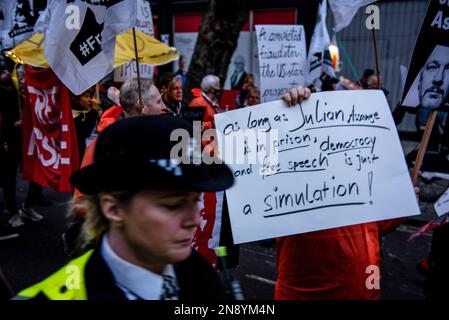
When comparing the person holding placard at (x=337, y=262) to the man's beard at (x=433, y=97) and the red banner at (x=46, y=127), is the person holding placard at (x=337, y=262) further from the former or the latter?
the red banner at (x=46, y=127)

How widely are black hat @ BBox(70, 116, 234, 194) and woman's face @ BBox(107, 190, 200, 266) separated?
0.04 meters

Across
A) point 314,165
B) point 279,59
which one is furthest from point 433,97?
point 279,59

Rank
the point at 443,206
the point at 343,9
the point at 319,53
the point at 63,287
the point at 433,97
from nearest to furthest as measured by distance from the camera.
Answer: the point at 63,287 → the point at 443,206 → the point at 433,97 → the point at 343,9 → the point at 319,53

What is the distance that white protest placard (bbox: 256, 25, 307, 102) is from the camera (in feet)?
17.9

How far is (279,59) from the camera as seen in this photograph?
18.2 ft

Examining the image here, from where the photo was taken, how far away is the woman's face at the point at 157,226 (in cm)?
120

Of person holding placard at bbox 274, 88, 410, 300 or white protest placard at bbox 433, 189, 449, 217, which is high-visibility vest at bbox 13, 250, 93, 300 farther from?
white protest placard at bbox 433, 189, 449, 217

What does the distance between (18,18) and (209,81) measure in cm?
264

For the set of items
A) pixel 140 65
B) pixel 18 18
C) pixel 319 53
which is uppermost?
pixel 18 18

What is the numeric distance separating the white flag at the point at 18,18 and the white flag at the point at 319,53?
12.2 ft

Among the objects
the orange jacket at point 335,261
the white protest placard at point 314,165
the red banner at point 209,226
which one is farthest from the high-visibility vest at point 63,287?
the red banner at point 209,226

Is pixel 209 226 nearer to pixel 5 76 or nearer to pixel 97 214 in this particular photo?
pixel 97 214

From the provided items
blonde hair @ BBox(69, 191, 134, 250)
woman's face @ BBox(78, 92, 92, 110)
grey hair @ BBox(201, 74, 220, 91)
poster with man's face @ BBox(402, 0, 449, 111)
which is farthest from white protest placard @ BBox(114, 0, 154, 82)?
blonde hair @ BBox(69, 191, 134, 250)
